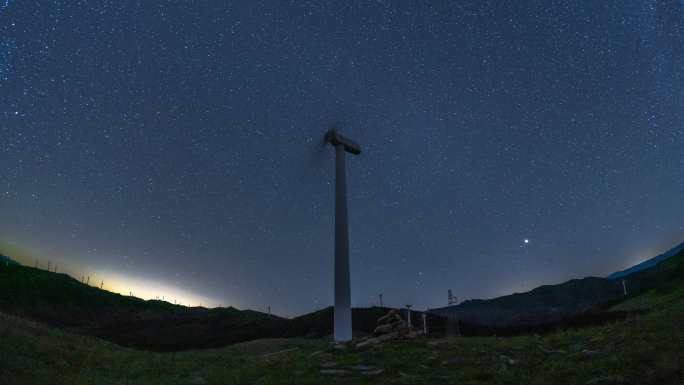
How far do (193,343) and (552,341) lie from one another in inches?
A: 2016

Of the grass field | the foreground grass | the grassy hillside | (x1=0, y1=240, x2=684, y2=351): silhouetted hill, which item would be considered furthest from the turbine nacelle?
the grassy hillside

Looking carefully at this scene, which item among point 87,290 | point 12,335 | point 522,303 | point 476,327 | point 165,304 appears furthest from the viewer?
point 522,303

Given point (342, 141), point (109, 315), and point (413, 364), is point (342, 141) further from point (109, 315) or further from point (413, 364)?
point (109, 315)

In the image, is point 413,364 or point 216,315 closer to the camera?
point 413,364

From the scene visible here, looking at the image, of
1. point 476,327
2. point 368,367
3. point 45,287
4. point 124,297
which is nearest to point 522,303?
point 476,327

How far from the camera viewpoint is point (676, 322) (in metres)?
15.2

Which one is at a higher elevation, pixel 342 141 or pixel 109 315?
pixel 342 141

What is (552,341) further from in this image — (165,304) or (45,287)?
(165,304)

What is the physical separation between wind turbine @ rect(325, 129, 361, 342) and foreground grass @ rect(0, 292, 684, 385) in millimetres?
6947

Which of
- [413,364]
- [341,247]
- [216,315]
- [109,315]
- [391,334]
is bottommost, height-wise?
[413,364]

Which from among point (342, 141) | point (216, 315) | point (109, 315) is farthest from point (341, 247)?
point (109, 315)

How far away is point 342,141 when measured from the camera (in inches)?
1425

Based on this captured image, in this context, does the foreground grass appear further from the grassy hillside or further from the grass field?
the grassy hillside

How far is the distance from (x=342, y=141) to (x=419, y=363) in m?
23.1
